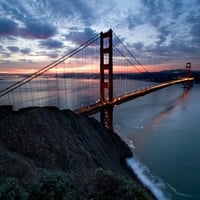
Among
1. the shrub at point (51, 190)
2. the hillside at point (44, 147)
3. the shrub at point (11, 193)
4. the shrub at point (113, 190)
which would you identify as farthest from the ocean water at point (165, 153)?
the shrub at point (11, 193)

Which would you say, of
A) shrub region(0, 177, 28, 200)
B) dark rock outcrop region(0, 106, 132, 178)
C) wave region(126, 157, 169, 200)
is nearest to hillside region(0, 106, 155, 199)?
dark rock outcrop region(0, 106, 132, 178)

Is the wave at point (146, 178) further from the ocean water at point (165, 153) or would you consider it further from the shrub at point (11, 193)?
the shrub at point (11, 193)

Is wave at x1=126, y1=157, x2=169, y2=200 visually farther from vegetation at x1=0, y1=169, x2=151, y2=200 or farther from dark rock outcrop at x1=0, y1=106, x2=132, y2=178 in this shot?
vegetation at x1=0, y1=169, x2=151, y2=200

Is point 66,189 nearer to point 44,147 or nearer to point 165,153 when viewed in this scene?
point 44,147

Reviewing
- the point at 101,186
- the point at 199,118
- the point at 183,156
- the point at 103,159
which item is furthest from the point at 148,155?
the point at 199,118

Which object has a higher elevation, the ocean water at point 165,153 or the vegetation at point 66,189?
the vegetation at point 66,189

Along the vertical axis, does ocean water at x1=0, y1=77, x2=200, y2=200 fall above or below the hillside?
below

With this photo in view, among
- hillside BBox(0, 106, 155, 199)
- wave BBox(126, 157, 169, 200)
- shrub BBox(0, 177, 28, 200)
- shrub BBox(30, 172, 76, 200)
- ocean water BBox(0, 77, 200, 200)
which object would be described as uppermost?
shrub BBox(0, 177, 28, 200)
